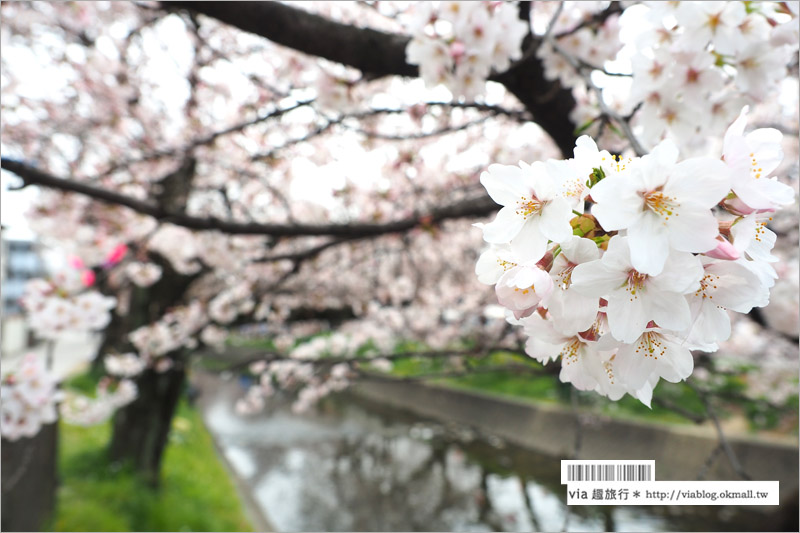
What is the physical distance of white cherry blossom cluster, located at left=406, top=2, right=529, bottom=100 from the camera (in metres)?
1.13

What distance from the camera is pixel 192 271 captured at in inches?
173

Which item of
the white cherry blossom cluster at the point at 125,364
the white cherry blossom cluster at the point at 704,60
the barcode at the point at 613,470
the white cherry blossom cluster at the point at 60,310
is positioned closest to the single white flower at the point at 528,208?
the barcode at the point at 613,470

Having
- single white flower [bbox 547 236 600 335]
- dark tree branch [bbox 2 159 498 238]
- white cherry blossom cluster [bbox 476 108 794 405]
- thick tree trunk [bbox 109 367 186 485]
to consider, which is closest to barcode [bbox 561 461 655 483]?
white cherry blossom cluster [bbox 476 108 794 405]

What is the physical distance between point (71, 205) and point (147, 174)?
56 cm

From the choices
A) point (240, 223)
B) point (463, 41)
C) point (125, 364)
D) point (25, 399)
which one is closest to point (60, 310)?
point (25, 399)

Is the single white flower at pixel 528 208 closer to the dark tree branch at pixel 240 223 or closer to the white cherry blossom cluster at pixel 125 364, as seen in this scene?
the dark tree branch at pixel 240 223

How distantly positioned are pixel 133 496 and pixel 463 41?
4516 mm

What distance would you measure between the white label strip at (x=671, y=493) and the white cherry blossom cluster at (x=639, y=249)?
0.38 meters

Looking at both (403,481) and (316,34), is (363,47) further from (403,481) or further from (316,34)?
(403,481)

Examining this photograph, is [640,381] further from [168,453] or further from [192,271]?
[168,453]

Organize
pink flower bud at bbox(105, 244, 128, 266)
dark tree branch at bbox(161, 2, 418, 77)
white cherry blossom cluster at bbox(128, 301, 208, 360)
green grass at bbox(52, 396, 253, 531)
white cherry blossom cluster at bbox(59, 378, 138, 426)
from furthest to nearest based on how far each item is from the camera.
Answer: white cherry blossom cluster at bbox(59, 378, 138, 426) < green grass at bbox(52, 396, 253, 531) < white cherry blossom cluster at bbox(128, 301, 208, 360) < pink flower bud at bbox(105, 244, 128, 266) < dark tree branch at bbox(161, 2, 418, 77)

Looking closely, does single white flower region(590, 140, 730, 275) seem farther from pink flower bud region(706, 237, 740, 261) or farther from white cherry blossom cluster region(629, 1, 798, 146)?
white cherry blossom cluster region(629, 1, 798, 146)

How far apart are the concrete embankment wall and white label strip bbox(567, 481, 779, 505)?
4 centimetres

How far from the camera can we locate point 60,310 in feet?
7.39
